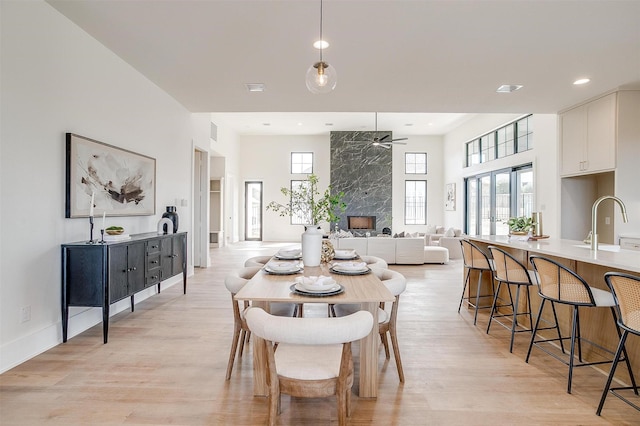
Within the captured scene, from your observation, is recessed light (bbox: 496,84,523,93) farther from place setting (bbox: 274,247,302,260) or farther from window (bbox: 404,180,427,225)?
window (bbox: 404,180,427,225)

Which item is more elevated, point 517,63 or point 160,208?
point 517,63

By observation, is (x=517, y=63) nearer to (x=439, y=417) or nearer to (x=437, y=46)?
(x=437, y=46)

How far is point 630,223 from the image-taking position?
4539mm

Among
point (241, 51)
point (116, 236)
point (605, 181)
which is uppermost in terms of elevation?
point (241, 51)

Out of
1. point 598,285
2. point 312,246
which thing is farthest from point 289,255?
point 598,285

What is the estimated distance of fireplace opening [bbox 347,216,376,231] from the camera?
10.8 m

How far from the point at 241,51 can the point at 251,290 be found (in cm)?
262

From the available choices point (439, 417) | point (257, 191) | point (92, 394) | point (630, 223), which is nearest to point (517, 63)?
point (630, 223)

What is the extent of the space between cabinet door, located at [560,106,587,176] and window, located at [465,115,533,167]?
1.45 m

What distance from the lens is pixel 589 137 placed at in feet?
16.0

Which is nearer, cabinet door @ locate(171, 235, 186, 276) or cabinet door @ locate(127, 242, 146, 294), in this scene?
cabinet door @ locate(127, 242, 146, 294)

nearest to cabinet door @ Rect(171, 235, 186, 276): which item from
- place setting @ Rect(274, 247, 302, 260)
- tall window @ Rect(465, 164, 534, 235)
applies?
place setting @ Rect(274, 247, 302, 260)

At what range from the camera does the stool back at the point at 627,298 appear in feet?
5.80

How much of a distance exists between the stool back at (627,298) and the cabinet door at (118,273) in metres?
3.70
